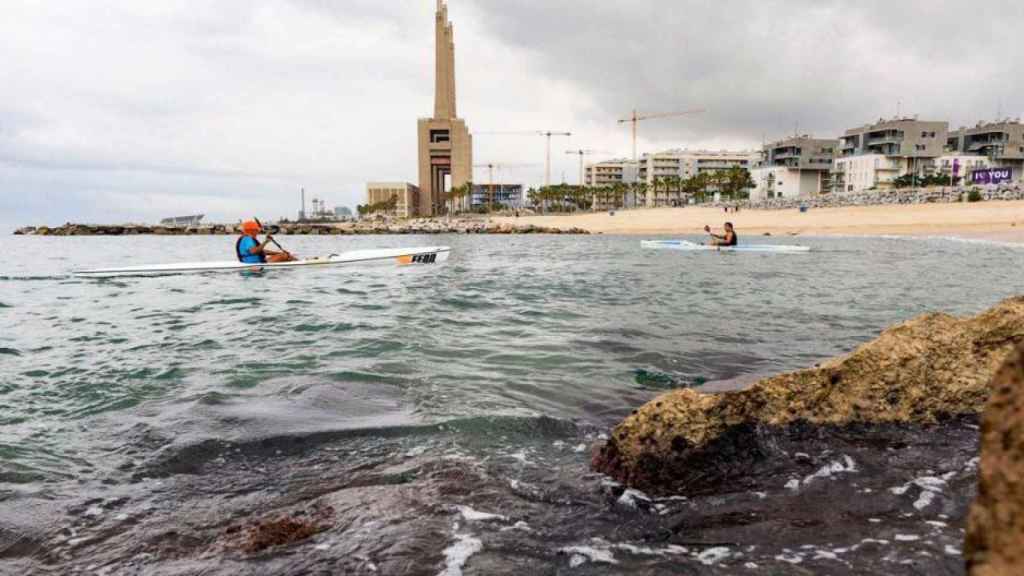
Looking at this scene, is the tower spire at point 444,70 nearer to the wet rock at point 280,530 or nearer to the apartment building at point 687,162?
the apartment building at point 687,162

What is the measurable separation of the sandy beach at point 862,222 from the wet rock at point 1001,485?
47.2 m

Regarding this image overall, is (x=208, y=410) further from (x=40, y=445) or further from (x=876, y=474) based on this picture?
(x=876, y=474)

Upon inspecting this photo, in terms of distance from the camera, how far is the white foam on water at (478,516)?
13.5ft

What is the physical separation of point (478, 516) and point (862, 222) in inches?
2623

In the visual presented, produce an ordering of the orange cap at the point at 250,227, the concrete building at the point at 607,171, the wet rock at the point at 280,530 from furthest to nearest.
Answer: the concrete building at the point at 607,171
the orange cap at the point at 250,227
the wet rock at the point at 280,530

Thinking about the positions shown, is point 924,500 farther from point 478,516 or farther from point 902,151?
point 902,151

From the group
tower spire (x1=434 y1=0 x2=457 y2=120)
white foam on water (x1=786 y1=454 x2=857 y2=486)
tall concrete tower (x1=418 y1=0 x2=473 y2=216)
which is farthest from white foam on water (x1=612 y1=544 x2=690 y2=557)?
tower spire (x1=434 y1=0 x2=457 y2=120)

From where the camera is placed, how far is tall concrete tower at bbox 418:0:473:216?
164 meters

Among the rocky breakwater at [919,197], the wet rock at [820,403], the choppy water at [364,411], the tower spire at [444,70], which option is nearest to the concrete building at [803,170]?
the rocky breakwater at [919,197]

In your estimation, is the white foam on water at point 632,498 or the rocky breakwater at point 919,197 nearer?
→ the white foam on water at point 632,498

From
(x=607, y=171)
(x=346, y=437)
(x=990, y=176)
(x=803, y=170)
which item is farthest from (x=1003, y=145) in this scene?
(x=346, y=437)

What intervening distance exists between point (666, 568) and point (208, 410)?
5494 millimetres

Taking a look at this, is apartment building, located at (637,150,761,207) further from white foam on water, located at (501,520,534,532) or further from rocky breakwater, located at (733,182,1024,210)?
white foam on water, located at (501,520,534,532)

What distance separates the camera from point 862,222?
6053cm
